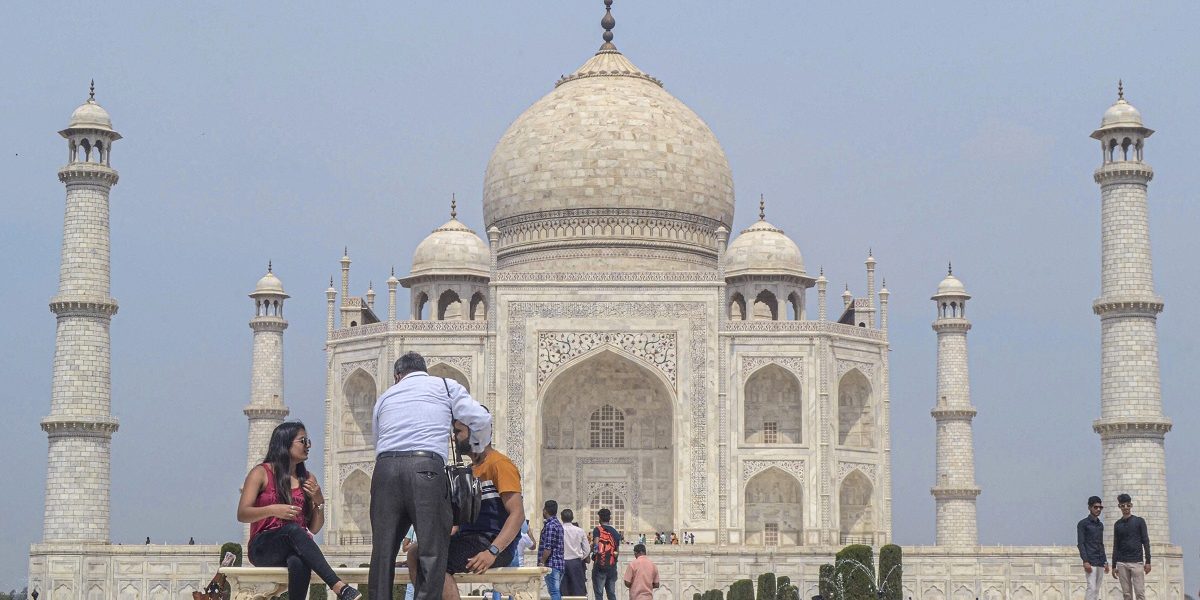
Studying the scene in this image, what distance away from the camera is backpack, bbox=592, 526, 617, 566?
14406 mm

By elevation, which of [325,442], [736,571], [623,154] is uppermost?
[623,154]

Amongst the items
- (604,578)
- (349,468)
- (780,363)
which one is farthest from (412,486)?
(349,468)

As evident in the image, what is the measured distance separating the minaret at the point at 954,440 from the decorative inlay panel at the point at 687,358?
22.1 feet

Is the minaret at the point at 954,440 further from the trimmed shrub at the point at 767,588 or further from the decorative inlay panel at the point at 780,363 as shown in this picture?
the trimmed shrub at the point at 767,588

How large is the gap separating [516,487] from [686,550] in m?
20.3

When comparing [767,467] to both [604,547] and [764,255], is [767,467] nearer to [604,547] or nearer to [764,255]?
[764,255]

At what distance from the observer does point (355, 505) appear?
31.9m

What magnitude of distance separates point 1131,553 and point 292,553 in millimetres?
7586

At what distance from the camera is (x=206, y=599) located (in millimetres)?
9562

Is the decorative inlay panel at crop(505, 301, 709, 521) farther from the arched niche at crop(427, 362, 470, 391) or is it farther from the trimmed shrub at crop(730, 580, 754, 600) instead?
the trimmed shrub at crop(730, 580, 754, 600)

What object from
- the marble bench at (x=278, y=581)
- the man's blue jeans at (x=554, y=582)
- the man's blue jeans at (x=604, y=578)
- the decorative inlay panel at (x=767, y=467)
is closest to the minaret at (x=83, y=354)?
the decorative inlay panel at (x=767, y=467)

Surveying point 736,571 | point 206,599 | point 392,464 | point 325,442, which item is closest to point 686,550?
point 736,571

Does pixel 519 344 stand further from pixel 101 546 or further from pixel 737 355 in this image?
pixel 101 546

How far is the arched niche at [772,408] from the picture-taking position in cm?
3155
